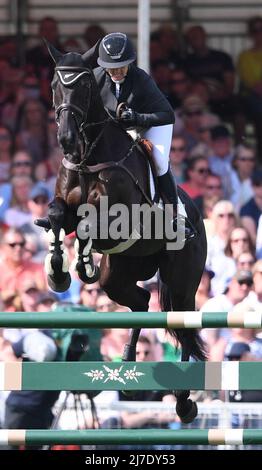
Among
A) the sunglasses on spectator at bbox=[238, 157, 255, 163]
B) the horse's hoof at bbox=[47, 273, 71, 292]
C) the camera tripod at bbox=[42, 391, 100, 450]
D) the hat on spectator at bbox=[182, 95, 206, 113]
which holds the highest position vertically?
the hat on spectator at bbox=[182, 95, 206, 113]

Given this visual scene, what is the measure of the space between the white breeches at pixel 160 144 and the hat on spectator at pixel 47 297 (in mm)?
2261

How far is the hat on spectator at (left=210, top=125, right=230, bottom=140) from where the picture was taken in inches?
479

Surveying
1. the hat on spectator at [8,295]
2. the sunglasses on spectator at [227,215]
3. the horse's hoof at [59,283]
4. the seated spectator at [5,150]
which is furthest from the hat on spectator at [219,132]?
the horse's hoof at [59,283]

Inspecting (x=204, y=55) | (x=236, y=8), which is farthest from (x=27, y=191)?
(x=236, y=8)

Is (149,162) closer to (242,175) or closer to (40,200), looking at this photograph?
(40,200)

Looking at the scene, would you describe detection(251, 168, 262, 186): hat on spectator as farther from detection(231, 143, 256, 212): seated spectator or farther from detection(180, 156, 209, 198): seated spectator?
detection(180, 156, 209, 198): seated spectator

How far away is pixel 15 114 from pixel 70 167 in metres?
5.34

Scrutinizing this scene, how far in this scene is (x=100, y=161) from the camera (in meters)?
7.60

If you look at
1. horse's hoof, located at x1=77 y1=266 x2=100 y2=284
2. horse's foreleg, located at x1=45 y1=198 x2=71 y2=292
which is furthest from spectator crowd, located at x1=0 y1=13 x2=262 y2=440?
horse's foreleg, located at x1=45 y1=198 x2=71 y2=292

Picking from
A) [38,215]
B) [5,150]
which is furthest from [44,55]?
[38,215]

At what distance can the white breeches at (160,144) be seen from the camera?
26.0 feet

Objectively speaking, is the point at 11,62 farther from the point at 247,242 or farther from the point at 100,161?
the point at 100,161

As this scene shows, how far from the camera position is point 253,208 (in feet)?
37.8
